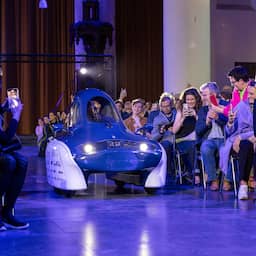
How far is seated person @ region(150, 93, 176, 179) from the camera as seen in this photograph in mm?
8852

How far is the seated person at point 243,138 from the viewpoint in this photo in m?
7.08

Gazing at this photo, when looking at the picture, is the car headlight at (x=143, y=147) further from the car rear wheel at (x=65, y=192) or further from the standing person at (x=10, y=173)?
the standing person at (x=10, y=173)

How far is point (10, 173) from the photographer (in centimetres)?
531

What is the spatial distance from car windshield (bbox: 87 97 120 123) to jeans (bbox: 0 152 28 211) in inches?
94.7

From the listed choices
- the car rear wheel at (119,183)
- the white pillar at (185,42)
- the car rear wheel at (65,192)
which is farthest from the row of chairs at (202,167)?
the white pillar at (185,42)

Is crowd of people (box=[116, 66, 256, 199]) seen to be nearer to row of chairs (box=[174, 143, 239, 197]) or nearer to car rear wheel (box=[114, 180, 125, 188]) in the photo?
row of chairs (box=[174, 143, 239, 197])

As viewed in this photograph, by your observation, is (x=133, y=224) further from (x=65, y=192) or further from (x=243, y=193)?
(x=65, y=192)

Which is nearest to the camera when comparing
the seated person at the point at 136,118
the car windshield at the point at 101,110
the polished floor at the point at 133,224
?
the polished floor at the point at 133,224

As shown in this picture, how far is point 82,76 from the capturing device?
16.1m

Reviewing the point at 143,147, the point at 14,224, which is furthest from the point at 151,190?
the point at 14,224

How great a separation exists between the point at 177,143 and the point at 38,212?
2863 millimetres

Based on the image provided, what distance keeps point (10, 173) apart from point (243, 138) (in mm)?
2872

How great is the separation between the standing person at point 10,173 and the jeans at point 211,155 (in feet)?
9.96

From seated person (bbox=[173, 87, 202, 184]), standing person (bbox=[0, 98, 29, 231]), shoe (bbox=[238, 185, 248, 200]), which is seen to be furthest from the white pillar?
standing person (bbox=[0, 98, 29, 231])
